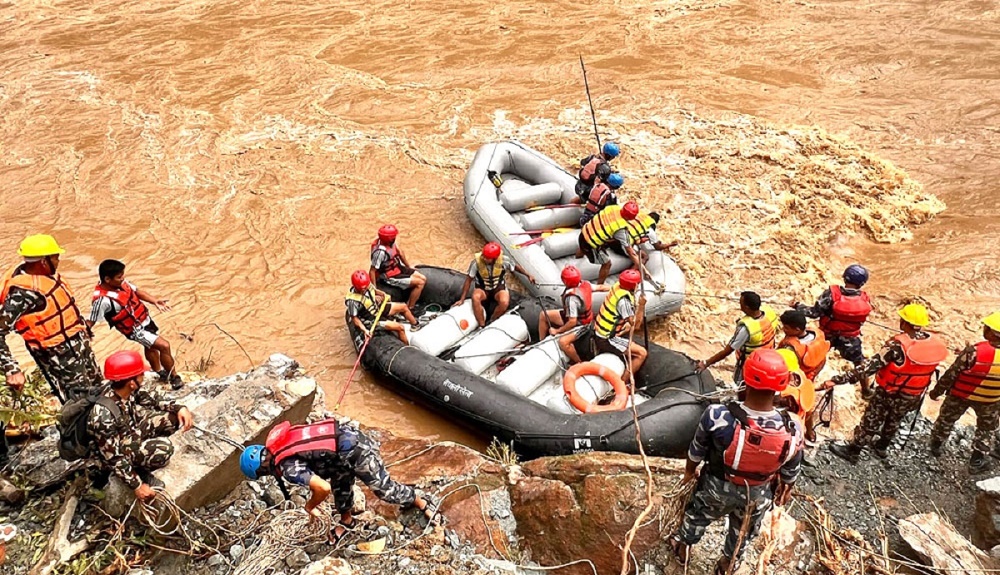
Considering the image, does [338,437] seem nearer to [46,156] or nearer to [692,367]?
[692,367]

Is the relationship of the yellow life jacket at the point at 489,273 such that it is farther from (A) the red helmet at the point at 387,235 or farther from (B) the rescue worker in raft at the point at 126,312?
(B) the rescue worker in raft at the point at 126,312

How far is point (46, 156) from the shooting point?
9344 mm

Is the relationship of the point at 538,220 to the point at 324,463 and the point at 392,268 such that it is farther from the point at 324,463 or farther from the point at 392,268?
the point at 324,463

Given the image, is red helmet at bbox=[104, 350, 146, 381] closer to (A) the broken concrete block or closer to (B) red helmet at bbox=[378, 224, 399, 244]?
(A) the broken concrete block

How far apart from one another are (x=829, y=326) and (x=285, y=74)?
975cm

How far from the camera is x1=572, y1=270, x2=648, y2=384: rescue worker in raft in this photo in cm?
527

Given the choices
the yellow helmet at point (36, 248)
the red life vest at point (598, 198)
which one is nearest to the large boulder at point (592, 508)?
the yellow helmet at point (36, 248)

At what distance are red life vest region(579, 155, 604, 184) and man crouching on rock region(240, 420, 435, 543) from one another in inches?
175

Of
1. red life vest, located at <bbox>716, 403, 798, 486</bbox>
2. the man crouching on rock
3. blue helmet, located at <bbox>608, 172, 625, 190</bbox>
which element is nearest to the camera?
red life vest, located at <bbox>716, 403, 798, 486</bbox>

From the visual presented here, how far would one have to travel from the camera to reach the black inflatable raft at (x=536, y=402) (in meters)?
4.66

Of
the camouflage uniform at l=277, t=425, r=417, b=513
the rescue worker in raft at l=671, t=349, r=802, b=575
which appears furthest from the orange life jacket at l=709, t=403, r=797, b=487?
the camouflage uniform at l=277, t=425, r=417, b=513

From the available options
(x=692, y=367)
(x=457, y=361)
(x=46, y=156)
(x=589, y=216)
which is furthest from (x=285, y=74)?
(x=692, y=367)

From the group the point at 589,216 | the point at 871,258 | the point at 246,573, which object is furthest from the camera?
the point at 871,258

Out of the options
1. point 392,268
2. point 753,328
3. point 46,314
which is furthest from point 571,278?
point 46,314
